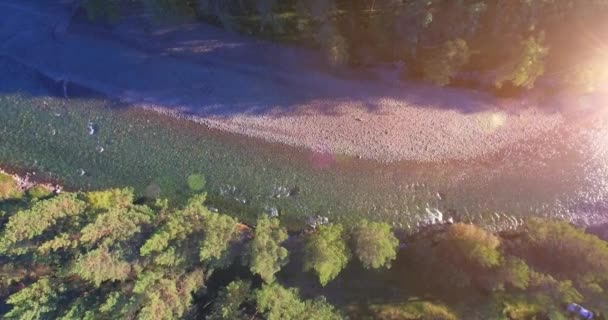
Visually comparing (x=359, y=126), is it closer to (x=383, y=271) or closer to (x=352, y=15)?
(x=352, y=15)

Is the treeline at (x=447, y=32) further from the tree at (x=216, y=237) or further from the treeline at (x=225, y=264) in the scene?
the tree at (x=216, y=237)

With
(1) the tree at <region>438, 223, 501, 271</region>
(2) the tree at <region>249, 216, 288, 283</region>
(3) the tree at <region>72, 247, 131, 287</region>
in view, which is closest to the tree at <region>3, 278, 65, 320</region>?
(3) the tree at <region>72, 247, 131, 287</region>

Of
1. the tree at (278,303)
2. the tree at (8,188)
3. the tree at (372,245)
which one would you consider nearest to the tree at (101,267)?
the tree at (278,303)

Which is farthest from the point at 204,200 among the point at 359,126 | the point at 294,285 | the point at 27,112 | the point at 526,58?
the point at 526,58

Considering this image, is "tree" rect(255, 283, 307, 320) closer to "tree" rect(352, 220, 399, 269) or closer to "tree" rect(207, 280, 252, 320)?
"tree" rect(207, 280, 252, 320)

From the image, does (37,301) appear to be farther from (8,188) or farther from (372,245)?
(372,245)
